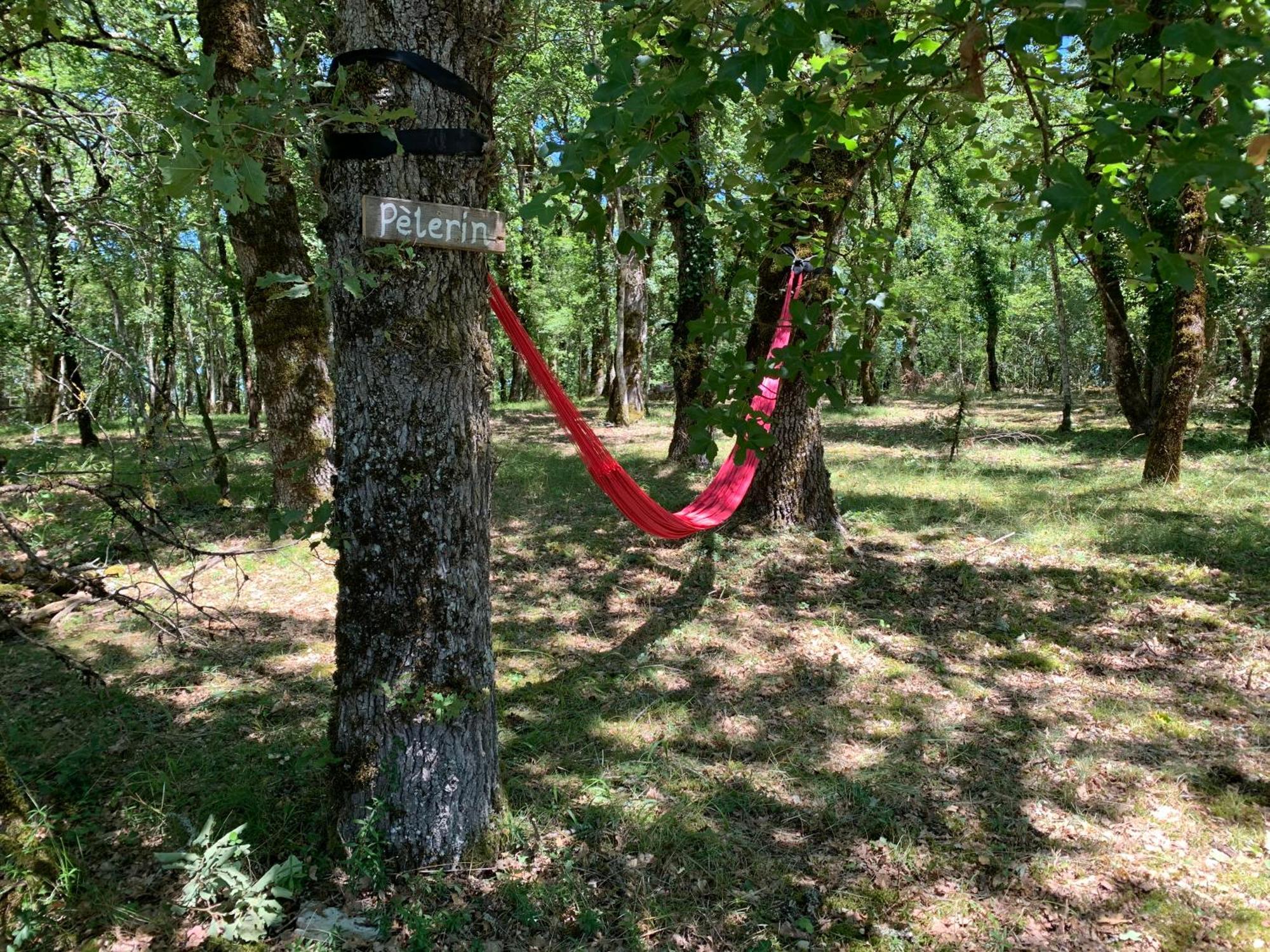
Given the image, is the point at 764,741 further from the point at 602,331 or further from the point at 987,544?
the point at 602,331

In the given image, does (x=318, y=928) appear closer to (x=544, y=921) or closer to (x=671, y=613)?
(x=544, y=921)

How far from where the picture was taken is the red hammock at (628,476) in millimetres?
3309

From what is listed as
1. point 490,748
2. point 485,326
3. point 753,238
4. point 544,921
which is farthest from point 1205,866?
point 485,326

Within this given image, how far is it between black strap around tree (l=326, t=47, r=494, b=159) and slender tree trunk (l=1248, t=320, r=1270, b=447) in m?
8.10

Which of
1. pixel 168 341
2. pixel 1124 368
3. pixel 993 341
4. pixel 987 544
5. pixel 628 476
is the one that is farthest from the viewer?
pixel 993 341

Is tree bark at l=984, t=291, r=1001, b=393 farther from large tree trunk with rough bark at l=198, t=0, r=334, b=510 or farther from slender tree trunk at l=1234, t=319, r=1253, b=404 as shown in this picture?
large tree trunk with rough bark at l=198, t=0, r=334, b=510

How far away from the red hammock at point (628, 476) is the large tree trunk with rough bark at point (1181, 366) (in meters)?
3.13

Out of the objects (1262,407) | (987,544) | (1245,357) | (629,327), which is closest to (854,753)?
(987,544)

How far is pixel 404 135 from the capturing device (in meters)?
1.59

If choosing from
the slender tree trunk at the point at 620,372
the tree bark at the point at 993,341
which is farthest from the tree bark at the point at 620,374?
the tree bark at the point at 993,341

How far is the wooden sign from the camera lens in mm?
1594

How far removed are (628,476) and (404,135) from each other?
7.58 ft

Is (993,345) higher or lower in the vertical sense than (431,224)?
higher

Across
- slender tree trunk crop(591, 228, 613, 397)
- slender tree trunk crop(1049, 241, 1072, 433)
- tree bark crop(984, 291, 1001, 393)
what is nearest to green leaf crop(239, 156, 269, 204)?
slender tree trunk crop(591, 228, 613, 397)
